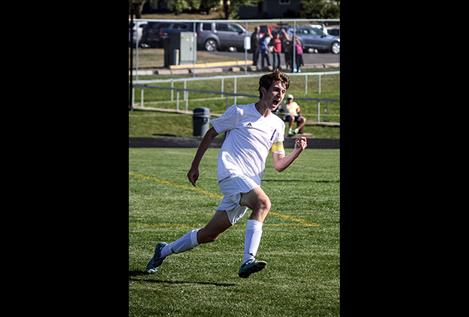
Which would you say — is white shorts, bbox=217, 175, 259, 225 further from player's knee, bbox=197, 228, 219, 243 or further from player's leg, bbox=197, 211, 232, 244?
player's knee, bbox=197, 228, 219, 243

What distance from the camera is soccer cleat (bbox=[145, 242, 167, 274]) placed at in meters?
9.68

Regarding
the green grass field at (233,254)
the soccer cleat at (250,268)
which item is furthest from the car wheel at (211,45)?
the soccer cleat at (250,268)

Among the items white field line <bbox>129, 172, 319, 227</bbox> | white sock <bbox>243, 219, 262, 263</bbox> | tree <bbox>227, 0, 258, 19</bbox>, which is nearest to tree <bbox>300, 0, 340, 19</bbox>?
tree <bbox>227, 0, 258, 19</bbox>

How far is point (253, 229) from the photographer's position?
29.6ft

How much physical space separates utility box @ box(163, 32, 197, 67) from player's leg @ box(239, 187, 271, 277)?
29.7 m

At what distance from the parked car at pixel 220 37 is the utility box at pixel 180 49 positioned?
4333mm

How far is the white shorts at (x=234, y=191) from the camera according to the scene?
921 cm

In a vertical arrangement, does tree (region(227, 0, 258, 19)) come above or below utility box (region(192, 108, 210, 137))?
above
